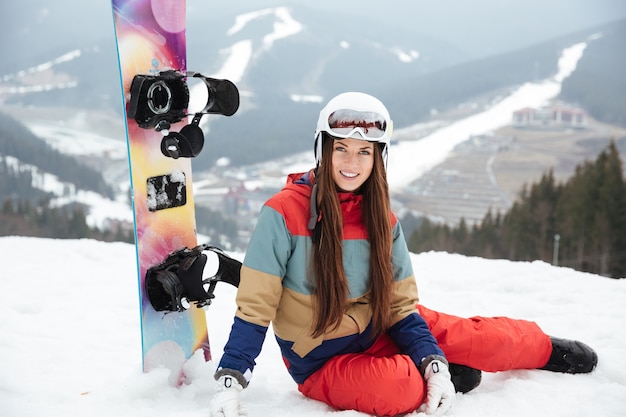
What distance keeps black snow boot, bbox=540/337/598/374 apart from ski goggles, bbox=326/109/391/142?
1.31 meters

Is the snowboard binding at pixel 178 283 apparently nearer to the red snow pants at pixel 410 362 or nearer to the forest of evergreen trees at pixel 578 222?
the red snow pants at pixel 410 362

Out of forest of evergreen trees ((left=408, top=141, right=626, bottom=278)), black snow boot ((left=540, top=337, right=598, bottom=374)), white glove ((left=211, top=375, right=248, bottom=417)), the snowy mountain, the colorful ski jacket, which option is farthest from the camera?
the snowy mountain

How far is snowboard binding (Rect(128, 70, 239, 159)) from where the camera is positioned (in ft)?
7.28

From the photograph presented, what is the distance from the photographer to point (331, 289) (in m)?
2.02

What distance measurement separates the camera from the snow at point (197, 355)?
7.09ft

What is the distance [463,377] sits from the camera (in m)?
2.30

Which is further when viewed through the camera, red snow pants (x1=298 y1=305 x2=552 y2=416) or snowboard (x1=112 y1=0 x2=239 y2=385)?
snowboard (x1=112 y1=0 x2=239 y2=385)

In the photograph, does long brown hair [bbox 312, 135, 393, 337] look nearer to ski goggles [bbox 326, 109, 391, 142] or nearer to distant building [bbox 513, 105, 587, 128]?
ski goggles [bbox 326, 109, 391, 142]

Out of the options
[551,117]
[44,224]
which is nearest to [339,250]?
[44,224]

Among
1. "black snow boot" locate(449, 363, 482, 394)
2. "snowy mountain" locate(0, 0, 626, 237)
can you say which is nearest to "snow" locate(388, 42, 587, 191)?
"snowy mountain" locate(0, 0, 626, 237)

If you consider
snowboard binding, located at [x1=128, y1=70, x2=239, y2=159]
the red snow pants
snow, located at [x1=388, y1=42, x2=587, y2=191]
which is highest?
snow, located at [x1=388, y1=42, x2=587, y2=191]

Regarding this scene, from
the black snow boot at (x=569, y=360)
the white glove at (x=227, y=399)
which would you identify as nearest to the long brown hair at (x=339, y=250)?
the white glove at (x=227, y=399)

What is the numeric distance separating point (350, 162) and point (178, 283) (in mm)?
886

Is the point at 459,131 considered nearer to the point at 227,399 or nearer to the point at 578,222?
the point at 578,222
